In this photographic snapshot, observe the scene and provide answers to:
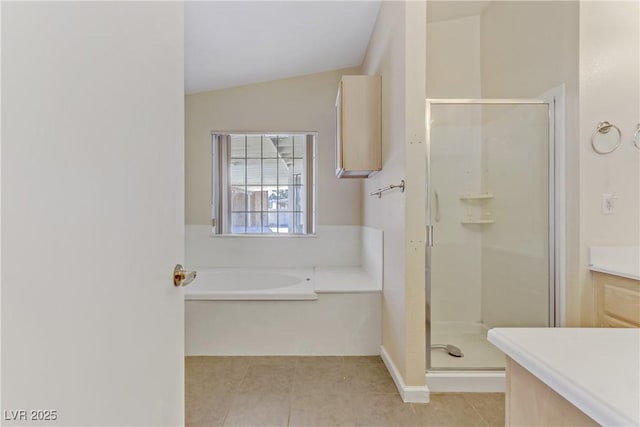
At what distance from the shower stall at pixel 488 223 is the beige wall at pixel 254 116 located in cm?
128

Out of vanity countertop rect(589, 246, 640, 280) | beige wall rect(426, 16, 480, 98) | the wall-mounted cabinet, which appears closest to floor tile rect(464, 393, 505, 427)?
vanity countertop rect(589, 246, 640, 280)

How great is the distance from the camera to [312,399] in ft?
6.08

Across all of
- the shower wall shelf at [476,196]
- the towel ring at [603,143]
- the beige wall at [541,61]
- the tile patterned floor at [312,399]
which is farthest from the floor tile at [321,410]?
the towel ring at [603,143]

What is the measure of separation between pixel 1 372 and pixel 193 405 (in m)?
1.64

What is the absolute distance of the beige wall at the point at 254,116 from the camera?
3.47 meters

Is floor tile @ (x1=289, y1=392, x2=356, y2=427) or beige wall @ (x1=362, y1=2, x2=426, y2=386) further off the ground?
beige wall @ (x1=362, y1=2, x2=426, y2=386)

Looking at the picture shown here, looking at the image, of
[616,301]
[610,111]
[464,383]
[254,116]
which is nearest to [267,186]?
[254,116]

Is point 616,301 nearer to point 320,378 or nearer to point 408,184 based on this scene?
point 408,184

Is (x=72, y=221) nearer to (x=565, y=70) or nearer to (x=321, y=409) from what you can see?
(x=321, y=409)

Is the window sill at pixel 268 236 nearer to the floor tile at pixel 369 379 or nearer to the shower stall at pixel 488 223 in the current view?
the shower stall at pixel 488 223

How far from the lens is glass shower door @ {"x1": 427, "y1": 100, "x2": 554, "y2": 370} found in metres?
2.21

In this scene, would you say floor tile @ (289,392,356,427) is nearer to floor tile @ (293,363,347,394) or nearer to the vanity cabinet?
floor tile @ (293,363,347,394)

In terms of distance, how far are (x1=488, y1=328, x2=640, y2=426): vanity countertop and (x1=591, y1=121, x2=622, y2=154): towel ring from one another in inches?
58.8

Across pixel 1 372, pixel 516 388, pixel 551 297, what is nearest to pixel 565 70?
pixel 551 297
